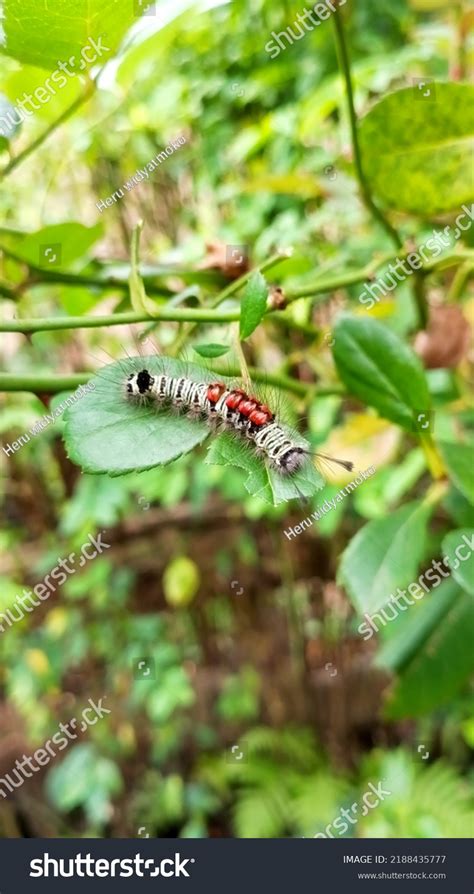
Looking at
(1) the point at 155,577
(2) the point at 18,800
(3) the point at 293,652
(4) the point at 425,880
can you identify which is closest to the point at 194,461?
(1) the point at 155,577

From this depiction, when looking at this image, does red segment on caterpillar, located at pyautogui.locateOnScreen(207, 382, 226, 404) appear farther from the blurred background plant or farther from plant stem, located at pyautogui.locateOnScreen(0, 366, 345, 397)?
the blurred background plant

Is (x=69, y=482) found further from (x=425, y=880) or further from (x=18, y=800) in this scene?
(x=425, y=880)

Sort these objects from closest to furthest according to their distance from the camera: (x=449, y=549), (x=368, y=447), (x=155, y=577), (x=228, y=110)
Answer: (x=449, y=549), (x=368, y=447), (x=228, y=110), (x=155, y=577)

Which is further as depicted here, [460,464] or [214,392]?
[460,464]

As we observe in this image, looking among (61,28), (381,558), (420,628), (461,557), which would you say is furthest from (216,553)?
(61,28)

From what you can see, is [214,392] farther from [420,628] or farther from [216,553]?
[216,553]

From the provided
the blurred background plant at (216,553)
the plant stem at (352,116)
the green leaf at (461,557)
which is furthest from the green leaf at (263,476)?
the blurred background plant at (216,553)
